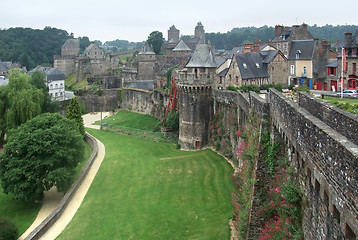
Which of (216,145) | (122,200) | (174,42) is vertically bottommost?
(122,200)

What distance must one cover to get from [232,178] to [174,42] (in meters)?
91.1

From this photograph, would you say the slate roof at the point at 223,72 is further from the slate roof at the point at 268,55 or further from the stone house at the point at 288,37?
the stone house at the point at 288,37

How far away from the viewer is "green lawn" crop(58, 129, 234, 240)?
21.2m

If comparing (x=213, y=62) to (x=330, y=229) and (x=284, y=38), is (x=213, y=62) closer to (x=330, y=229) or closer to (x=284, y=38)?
(x=284, y=38)

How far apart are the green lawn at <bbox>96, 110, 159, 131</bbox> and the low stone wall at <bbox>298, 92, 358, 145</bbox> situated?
37.1m

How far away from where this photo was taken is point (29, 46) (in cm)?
13662

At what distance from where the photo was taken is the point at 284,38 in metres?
48.7

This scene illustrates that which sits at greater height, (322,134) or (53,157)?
(322,134)

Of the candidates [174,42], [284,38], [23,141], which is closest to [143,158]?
[23,141]

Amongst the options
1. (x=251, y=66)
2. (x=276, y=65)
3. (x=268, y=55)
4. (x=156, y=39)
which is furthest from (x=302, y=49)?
(x=156, y=39)

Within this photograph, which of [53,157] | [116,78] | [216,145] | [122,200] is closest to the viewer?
[122,200]

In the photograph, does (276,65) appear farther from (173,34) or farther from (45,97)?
(173,34)

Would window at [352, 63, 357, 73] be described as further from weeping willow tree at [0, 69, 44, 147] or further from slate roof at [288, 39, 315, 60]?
weeping willow tree at [0, 69, 44, 147]

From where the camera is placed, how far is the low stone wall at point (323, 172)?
7156mm
